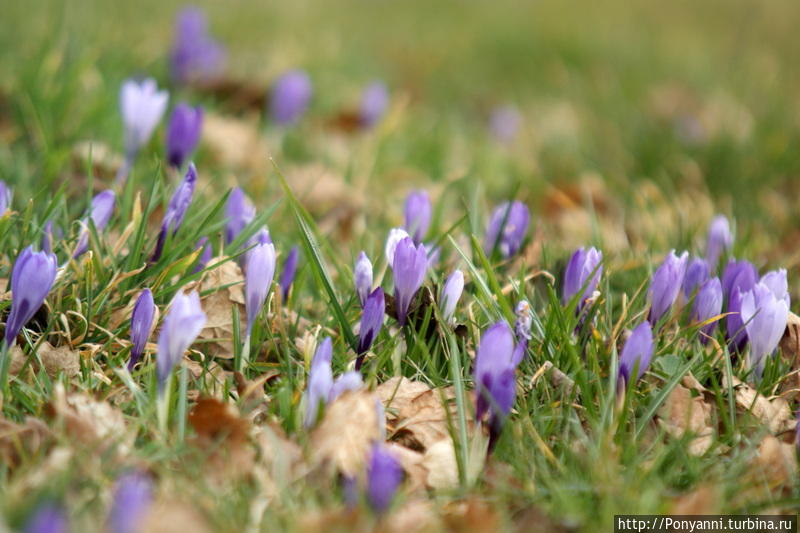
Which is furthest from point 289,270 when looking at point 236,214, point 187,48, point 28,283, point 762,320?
point 187,48

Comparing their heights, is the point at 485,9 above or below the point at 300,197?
above

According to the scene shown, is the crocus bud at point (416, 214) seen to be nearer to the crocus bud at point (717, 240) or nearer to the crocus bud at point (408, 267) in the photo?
the crocus bud at point (408, 267)

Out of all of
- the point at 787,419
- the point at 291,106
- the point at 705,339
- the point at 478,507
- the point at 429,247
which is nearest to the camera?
the point at 478,507

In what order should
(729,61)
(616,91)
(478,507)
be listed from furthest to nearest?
(729,61) < (616,91) < (478,507)

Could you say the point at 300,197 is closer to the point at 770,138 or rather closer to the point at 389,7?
the point at 770,138

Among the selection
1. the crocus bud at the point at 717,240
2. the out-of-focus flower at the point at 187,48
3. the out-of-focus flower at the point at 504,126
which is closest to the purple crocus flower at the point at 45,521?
the crocus bud at the point at 717,240

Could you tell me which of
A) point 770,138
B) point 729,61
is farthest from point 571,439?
point 729,61

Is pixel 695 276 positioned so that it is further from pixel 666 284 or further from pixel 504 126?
pixel 504 126
